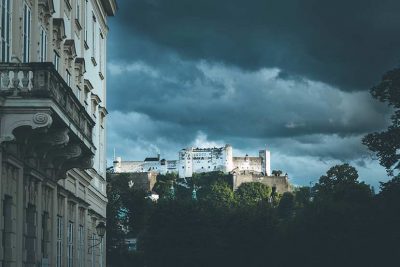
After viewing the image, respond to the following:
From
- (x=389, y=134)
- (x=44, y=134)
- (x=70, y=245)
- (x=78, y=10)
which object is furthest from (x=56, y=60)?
(x=389, y=134)

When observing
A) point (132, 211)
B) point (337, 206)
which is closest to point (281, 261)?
point (337, 206)

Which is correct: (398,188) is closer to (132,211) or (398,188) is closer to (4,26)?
(4,26)

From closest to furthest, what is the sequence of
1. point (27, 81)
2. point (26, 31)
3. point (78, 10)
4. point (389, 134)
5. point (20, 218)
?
point (27, 81), point (20, 218), point (26, 31), point (78, 10), point (389, 134)

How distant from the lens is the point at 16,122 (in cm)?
2023

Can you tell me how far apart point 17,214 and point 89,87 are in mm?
14793

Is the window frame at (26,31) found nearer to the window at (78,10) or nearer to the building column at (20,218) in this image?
the building column at (20,218)

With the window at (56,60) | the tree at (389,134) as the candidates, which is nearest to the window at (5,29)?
the window at (56,60)

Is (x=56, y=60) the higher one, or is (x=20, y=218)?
(x=56, y=60)

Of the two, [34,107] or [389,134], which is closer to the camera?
[34,107]

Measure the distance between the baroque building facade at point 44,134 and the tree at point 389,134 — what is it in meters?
21.2

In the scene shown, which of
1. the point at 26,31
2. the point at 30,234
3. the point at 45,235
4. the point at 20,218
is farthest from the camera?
the point at 45,235

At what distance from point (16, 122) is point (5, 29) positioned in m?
2.92

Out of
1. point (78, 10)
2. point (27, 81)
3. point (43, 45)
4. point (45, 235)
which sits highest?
point (78, 10)

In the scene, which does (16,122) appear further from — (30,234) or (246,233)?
(246,233)
